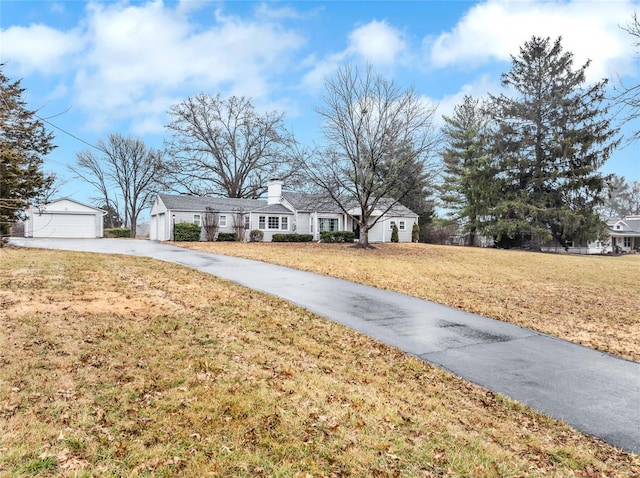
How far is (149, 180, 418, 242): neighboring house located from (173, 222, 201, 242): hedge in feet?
4.77

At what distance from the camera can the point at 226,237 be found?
29578 millimetres

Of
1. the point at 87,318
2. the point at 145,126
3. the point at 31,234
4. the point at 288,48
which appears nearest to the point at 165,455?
the point at 87,318

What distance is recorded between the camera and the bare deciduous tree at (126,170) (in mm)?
42406

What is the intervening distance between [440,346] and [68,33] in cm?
976

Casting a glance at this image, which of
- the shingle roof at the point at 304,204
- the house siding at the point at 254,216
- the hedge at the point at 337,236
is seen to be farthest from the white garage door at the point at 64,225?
the hedge at the point at 337,236

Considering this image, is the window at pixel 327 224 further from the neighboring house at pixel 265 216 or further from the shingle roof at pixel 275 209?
the shingle roof at pixel 275 209

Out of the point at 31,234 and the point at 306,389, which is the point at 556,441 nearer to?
the point at 306,389

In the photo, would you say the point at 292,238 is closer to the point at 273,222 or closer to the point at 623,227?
the point at 273,222

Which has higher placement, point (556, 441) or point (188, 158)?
point (188, 158)

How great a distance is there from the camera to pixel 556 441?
3.79 m

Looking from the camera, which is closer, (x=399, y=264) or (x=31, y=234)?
(x=399, y=264)

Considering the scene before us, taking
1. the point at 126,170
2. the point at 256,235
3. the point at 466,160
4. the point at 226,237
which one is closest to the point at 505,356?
the point at 256,235

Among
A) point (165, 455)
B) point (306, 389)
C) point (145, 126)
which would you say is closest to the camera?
point (165, 455)

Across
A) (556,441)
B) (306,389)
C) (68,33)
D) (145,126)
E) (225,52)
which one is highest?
(145,126)
